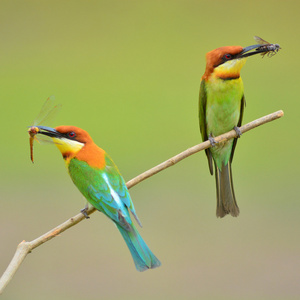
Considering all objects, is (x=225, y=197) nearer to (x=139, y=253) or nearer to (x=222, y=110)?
(x=222, y=110)

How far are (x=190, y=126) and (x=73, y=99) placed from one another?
3.95 feet

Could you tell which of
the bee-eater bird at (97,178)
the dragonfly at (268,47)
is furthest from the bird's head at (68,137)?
the dragonfly at (268,47)

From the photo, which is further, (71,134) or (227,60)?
(227,60)

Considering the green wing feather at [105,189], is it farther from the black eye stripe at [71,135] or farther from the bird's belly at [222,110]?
the bird's belly at [222,110]

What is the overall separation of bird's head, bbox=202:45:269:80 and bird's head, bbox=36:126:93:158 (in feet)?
1.53

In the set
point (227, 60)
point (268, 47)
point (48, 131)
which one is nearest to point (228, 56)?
point (227, 60)

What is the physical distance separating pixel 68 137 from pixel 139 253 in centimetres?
31

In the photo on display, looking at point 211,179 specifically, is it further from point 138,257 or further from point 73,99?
point 138,257

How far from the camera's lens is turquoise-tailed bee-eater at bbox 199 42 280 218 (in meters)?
1.75

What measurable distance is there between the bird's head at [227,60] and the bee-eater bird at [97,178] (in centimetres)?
45

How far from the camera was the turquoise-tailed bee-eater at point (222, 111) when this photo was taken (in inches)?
69.1

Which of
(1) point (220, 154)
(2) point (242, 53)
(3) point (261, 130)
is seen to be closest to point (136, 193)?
(3) point (261, 130)

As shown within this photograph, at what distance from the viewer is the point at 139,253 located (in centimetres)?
125

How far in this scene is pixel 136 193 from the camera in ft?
14.1
